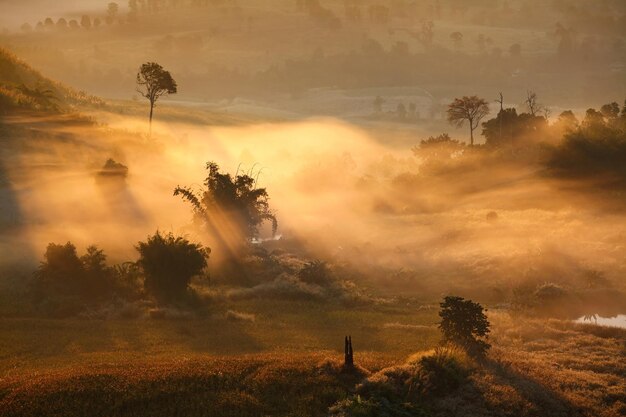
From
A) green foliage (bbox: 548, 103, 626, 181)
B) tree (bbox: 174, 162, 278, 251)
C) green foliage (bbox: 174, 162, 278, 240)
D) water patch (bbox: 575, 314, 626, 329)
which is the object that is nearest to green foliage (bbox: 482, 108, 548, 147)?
green foliage (bbox: 548, 103, 626, 181)

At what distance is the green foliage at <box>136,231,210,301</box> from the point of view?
146 feet

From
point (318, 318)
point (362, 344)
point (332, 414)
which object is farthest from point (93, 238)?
point (332, 414)

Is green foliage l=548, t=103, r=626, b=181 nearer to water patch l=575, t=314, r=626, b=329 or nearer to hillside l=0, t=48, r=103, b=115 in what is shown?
water patch l=575, t=314, r=626, b=329

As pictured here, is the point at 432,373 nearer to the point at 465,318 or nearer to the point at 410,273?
the point at 465,318

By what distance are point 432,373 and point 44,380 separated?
587 inches

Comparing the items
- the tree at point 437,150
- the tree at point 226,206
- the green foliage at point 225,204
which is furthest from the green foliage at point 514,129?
the green foliage at point 225,204

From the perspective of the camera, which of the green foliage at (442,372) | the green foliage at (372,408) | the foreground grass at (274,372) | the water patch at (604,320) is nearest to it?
the green foliage at (372,408)

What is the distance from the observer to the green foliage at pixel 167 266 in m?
44.6

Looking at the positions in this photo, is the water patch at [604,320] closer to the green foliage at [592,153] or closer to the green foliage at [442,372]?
the green foliage at [442,372]

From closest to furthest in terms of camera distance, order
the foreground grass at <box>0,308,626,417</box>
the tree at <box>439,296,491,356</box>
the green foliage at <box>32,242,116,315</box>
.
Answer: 1. the foreground grass at <box>0,308,626,417</box>
2. the tree at <box>439,296,491,356</box>
3. the green foliage at <box>32,242,116,315</box>

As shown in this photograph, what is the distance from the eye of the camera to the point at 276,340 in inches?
1399

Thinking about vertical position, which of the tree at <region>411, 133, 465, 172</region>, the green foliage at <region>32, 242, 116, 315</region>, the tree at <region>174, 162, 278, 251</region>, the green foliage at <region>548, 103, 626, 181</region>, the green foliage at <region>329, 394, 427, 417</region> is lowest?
the green foliage at <region>329, 394, 427, 417</region>

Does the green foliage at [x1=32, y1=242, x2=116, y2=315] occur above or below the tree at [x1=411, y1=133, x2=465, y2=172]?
below

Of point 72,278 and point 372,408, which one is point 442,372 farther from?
point 72,278
